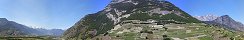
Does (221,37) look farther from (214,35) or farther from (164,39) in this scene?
(164,39)

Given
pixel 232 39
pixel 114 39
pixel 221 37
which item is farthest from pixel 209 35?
pixel 114 39

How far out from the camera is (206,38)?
7539 inches

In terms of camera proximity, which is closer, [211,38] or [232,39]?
[232,39]

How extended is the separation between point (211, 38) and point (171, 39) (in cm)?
1847

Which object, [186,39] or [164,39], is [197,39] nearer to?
[186,39]

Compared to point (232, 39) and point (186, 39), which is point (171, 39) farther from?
point (232, 39)

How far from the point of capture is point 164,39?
18750cm

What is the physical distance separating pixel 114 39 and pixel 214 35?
48.3 metres

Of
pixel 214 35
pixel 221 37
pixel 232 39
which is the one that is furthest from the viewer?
pixel 214 35

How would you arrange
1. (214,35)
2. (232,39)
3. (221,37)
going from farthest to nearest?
(214,35)
(221,37)
(232,39)

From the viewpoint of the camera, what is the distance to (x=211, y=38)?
191000mm

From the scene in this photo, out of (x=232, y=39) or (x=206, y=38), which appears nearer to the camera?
(x=232, y=39)

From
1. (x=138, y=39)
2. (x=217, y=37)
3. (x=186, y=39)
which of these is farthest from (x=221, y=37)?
(x=138, y=39)

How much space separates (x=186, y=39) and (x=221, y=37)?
1733 cm
